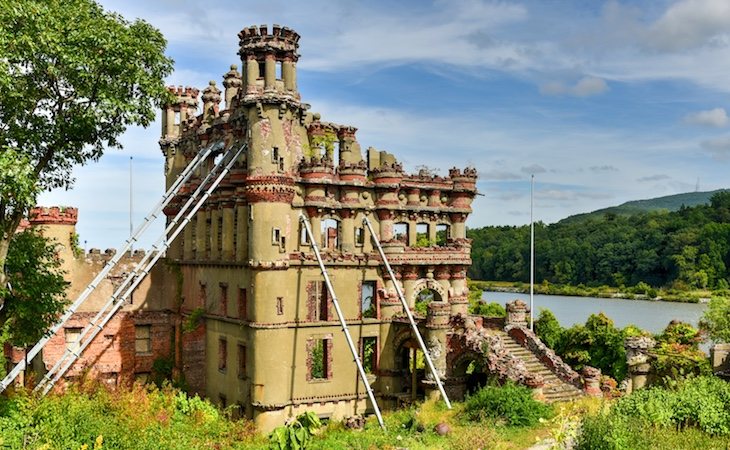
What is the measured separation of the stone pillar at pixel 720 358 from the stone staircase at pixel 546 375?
6.14 m

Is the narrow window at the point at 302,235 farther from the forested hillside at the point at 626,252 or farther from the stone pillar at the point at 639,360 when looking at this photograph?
the forested hillside at the point at 626,252

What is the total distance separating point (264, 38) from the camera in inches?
1426

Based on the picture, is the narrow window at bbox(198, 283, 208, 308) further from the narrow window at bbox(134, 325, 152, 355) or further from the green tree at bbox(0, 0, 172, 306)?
the green tree at bbox(0, 0, 172, 306)

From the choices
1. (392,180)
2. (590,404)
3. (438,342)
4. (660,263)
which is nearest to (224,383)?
(438,342)

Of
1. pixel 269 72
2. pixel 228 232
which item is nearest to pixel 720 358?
pixel 228 232

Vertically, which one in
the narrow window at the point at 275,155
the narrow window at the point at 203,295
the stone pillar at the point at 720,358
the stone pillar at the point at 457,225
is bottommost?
the stone pillar at the point at 720,358

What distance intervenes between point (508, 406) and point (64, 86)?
2106 cm

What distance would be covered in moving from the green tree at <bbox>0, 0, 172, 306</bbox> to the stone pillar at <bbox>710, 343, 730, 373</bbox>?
87.2 feet

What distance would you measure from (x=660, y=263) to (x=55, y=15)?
12502 centimetres

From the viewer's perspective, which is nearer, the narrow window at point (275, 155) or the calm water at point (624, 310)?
the narrow window at point (275, 155)

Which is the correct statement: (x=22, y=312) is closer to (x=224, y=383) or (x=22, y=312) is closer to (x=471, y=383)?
(x=224, y=383)

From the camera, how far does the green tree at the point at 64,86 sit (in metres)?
20.4

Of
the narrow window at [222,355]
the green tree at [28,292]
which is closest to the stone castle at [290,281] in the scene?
the narrow window at [222,355]

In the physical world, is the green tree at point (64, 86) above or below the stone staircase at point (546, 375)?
above
